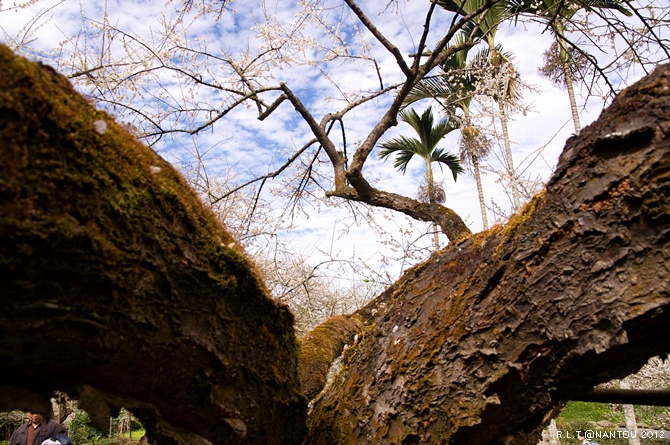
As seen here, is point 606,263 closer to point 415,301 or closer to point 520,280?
point 520,280

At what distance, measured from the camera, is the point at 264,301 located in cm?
126

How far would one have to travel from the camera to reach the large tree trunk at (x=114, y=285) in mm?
707

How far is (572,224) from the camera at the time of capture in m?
1.13

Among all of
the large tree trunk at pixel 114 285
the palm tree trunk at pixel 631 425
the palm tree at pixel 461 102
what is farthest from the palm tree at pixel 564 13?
the palm tree trunk at pixel 631 425

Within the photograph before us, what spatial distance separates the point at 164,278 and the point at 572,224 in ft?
3.44

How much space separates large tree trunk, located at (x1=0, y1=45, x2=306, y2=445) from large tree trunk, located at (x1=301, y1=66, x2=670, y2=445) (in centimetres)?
47

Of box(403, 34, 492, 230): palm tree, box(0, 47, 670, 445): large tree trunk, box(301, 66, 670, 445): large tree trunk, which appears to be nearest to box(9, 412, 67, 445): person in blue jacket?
box(0, 47, 670, 445): large tree trunk

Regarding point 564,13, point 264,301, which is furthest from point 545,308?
point 564,13

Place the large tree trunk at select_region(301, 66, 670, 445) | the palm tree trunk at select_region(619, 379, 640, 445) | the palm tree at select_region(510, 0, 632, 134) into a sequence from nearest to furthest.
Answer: the large tree trunk at select_region(301, 66, 670, 445), the palm tree at select_region(510, 0, 632, 134), the palm tree trunk at select_region(619, 379, 640, 445)

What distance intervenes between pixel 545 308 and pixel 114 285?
3.49 feet

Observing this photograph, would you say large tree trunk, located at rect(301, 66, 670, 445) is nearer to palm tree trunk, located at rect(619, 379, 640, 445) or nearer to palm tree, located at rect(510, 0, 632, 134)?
palm tree, located at rect(510, 0, 632, 134)

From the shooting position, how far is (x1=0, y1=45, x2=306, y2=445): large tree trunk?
0.71m

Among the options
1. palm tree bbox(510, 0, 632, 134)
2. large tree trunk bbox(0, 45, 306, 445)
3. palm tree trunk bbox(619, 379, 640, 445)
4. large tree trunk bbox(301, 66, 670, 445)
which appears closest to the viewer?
large tree trunk bbox(0, 45, 306, 445)

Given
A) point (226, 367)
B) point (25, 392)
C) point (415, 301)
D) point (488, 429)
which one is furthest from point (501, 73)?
point (25, 392)
